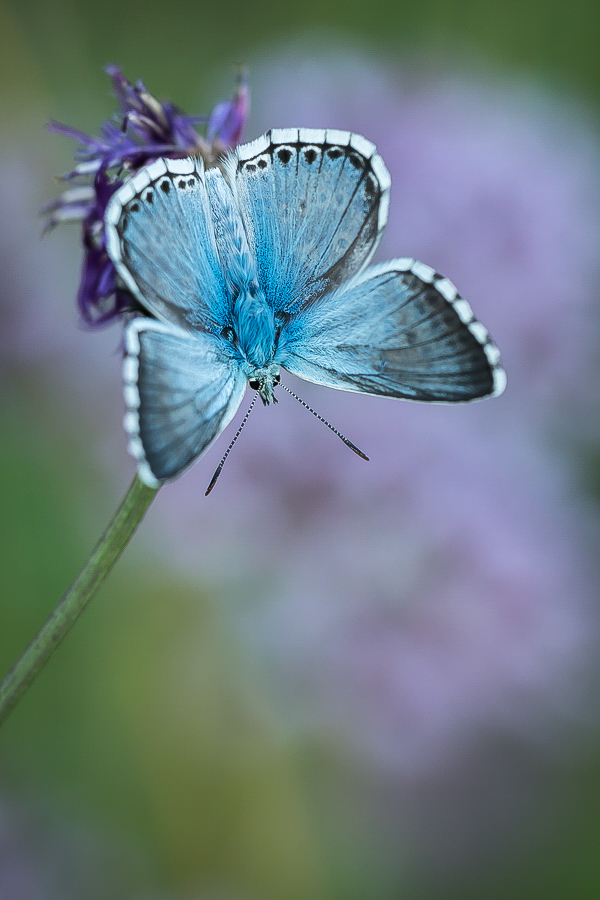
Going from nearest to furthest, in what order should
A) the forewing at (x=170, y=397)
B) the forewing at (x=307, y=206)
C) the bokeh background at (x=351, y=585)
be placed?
1. the forewing at (x=170, y=397)
2. the forewing at (x=307, y=206)
3. the bokeh background at (x=351, y=585)

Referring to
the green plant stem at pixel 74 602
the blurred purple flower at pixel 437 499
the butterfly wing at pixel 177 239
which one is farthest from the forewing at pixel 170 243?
the blurred purple flower at pixel 437 499

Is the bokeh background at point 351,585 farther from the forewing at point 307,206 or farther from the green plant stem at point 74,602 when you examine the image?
the green plant stem at point 74,602

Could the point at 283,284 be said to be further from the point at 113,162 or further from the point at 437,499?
the point at 437,499

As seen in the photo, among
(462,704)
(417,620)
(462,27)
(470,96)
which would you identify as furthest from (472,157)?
(462,704)

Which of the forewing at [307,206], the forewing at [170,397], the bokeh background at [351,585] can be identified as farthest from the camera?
the bokeh background at [351,585]

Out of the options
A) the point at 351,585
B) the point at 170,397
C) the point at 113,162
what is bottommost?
the point at 351,585

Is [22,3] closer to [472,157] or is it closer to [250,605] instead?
[472,157]

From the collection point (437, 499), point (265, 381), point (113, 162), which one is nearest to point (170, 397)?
point (265, 381)

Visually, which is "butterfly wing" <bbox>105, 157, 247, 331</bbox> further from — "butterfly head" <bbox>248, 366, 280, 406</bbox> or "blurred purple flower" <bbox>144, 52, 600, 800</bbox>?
"blurred purple flower" <bbox>144, 52, 600, 800</bbox>

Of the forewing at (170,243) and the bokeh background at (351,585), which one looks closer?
the forewing at (170,243)
